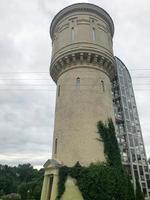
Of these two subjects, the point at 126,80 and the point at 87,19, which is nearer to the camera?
the point at 87,19

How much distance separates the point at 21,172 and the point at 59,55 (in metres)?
62.2

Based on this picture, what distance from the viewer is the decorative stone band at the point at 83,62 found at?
16989 mm

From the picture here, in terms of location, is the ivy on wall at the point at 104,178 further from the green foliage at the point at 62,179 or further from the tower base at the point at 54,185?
the tower base at the point at 54,185

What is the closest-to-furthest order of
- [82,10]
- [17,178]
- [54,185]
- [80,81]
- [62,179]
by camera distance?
[62,179] < [54,185] < [80,81] < [82,10] < [17,178]

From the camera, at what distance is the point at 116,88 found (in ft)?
132

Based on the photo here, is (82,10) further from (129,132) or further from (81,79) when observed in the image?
(129,132)

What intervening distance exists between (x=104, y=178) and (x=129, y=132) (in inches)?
968

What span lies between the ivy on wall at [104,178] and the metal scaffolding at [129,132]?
1873 centimetres

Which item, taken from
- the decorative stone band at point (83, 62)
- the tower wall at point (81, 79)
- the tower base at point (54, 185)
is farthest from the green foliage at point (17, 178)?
the decorative stone band at point (83, 62)

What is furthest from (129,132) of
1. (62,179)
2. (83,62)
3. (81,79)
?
(62,179)

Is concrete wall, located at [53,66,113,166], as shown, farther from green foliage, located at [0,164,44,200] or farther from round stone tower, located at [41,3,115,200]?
green foliage, located at [0,164,44,200]

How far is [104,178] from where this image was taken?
13.1 m

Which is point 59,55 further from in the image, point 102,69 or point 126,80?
point 126,80

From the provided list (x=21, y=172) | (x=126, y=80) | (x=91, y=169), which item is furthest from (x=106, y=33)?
(x=21, y=172)
